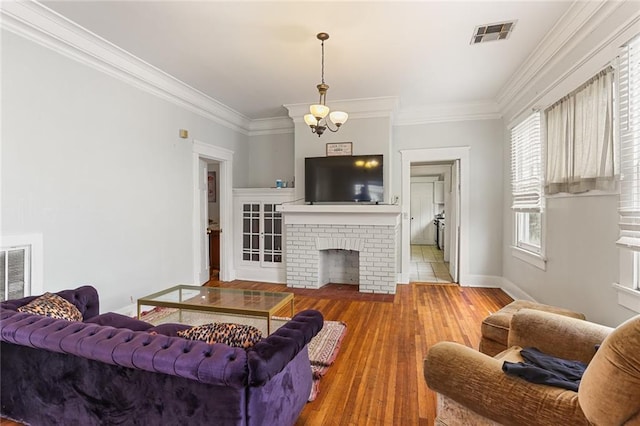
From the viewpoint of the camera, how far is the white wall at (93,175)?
245cm

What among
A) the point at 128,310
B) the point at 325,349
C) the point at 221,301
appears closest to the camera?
the point at 325,349

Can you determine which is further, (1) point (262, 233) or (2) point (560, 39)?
(1) point (262, 233)

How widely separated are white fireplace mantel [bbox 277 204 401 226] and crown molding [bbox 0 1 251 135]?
1.99 m

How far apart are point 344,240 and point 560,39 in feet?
10.8

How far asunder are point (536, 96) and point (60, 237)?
4.88 m

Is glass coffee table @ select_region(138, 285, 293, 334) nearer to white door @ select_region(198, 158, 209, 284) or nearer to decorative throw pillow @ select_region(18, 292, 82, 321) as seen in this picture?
decorative throw pillow @ select_region(18, 292, 82, 321)

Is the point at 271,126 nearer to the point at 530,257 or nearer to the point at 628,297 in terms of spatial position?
the point at 530,257

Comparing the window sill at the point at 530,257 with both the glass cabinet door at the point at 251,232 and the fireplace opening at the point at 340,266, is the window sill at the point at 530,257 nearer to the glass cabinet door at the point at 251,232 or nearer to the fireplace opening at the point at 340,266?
the fireplace opening at the point at 340,266

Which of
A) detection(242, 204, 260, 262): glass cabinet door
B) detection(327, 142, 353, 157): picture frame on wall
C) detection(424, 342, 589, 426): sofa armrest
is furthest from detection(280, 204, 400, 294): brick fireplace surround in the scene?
detection(424, 342, 589, 426): sofa armrest

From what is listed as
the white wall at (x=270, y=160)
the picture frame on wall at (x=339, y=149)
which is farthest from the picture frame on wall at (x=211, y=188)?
the picture frame on wall at (x=339, y=149)

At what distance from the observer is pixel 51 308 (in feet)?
6.18

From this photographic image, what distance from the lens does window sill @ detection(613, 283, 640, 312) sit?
191 cm

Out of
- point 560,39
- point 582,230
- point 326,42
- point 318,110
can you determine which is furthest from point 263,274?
point 560,39

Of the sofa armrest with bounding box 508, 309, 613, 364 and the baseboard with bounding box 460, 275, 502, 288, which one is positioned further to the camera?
the baseboard with bounding box 460, 275, 502, 288
